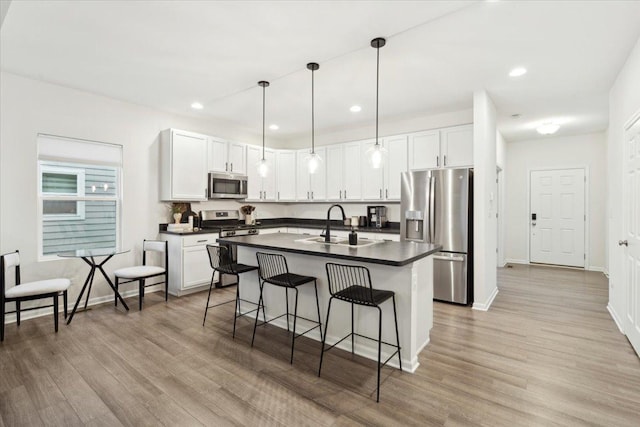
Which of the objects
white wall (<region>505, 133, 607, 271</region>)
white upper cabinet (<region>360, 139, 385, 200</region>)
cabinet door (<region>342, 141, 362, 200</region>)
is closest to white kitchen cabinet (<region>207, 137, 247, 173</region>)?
cabinet door (<region>342, 141, 362, 200</region>)

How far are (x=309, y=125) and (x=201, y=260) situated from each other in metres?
2.99

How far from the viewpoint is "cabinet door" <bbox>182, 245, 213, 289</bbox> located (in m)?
4.55

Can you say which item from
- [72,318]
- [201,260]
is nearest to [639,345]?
[201,260]

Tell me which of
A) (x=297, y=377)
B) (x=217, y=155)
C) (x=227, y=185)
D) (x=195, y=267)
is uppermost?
(x=217, y=155)

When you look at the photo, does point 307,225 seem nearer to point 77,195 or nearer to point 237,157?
point 237,157

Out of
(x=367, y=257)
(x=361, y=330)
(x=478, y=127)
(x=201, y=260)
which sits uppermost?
(x=478, y=127)

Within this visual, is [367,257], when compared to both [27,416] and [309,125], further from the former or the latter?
[309,125]

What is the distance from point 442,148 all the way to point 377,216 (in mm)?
1496

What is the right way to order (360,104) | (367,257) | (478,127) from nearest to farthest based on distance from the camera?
1. (367,257)
2. (478,127)
3. (360,104)

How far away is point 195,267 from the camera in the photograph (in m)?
4.66

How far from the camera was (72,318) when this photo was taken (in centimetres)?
361

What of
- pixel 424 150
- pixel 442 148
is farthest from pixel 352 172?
pixel 442 148

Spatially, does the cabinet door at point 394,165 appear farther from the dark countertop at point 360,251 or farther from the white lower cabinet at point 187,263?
the white lower cabinet at point 187,263

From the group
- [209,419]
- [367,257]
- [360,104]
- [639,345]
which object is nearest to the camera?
[209,419]
